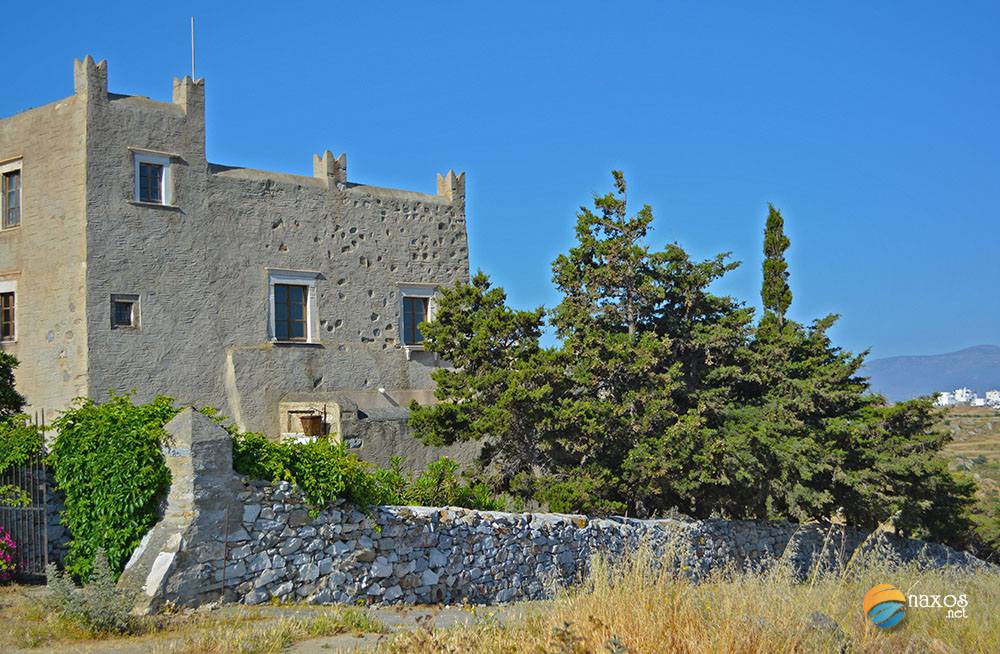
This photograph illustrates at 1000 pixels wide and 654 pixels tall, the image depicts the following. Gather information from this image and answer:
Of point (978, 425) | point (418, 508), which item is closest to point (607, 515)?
point (418, 508)

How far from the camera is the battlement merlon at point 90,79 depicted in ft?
59.9

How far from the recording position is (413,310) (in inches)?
902

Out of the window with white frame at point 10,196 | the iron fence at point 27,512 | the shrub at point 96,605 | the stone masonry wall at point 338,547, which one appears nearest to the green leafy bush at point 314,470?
the stone masonry wall at point 338,547

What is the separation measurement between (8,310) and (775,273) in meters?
17.1

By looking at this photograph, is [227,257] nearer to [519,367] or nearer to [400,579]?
[519,367]

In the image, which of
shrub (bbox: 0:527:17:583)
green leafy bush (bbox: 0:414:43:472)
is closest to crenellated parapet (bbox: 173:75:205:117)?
green leafy bush (bbox: 0:414:43:472)

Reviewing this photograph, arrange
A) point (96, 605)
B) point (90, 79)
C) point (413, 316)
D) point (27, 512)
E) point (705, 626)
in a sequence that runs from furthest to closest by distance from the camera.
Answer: point (413, 316) → point (90, 79) → point (27, 512) → point (96, 605) → point (705, 626)

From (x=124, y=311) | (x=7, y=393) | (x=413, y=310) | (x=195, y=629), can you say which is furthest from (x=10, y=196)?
(x=195, y=629)

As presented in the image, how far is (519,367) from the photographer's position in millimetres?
16516

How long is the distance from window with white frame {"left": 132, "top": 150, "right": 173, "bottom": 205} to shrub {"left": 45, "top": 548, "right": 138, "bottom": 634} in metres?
10.7

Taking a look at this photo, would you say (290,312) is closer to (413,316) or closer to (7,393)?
(413,316)

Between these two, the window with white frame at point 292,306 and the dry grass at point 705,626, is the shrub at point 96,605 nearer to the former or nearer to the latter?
the dry grass at point 705,626

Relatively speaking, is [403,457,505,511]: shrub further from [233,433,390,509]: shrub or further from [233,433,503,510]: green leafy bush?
[233,433,390,509]: shrub

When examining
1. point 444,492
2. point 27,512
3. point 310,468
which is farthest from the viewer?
point 444,492
